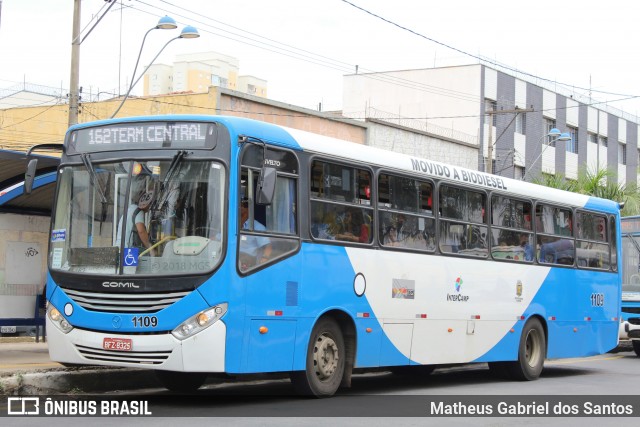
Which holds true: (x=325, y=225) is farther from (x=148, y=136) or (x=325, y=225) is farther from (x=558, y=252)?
(x=558, y=252)

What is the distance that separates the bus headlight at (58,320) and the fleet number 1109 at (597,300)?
10558mm

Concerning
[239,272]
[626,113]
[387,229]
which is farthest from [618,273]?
[626,113]

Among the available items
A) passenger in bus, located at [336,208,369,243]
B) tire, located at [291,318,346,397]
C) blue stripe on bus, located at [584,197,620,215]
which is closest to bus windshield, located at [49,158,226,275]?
tire, located at [291,318,346,397]

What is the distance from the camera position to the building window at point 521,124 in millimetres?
50906

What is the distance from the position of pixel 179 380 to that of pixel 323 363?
1.89m

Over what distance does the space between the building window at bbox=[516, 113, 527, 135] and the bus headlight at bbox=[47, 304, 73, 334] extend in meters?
42.0

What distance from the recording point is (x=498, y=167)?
160ft

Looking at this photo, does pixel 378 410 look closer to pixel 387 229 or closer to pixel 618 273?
pixel 387 229

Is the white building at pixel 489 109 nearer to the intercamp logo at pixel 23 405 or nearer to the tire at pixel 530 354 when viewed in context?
the tire at pixel 530 354

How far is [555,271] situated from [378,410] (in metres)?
7.00

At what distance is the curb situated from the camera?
1105 centimetres

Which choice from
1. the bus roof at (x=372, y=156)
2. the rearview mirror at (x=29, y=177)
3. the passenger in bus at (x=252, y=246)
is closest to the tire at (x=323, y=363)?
the passenger in bus at (x=252, y=246)

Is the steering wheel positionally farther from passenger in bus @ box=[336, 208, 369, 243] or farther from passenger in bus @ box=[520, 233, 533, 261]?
passenger in bus @ box=[520, 233, 533, 261]

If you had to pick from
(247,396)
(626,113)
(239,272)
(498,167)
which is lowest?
(247,396)
